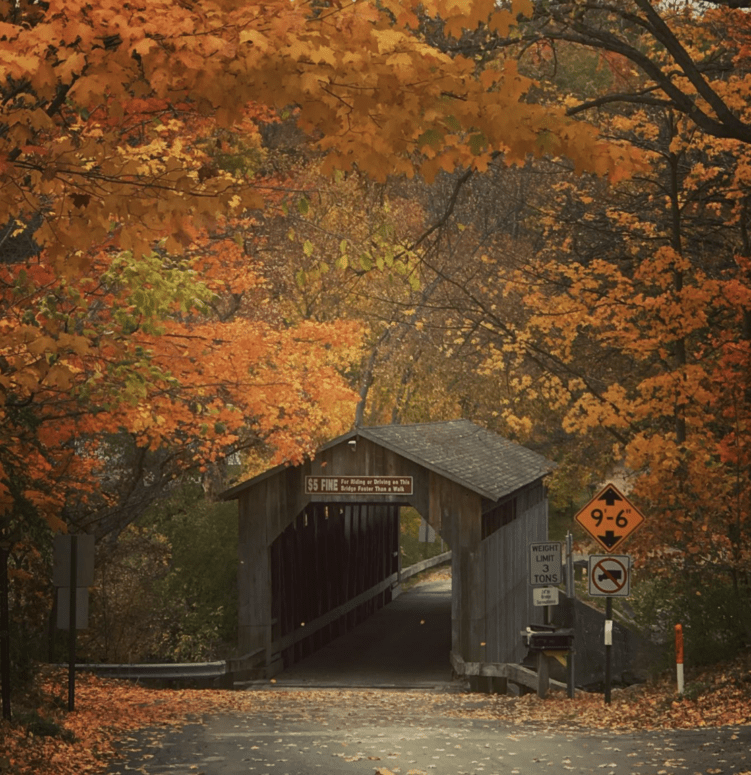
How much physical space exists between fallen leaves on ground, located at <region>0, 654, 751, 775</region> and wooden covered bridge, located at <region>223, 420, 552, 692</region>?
8.52 feet

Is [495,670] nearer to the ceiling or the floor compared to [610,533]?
nearer to the floor

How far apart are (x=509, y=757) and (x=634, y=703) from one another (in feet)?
18.7

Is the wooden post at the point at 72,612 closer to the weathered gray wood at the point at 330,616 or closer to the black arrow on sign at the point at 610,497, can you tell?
the black arrow on sign at the point at 610,497

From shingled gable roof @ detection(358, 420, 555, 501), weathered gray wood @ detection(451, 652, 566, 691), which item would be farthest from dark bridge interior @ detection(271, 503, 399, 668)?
weathered gray wood @ detection(451, 652, 566, 691)

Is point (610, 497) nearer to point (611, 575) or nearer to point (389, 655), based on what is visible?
point (611, 575)

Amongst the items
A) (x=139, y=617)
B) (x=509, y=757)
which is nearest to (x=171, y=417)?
(x=139, y=617)

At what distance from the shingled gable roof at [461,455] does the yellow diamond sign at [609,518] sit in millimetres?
5741

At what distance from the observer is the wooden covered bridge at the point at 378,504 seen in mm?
22094

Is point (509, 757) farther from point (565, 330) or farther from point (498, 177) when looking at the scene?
point (498, 177)

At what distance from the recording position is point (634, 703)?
1509cm

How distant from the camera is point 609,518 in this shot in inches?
621

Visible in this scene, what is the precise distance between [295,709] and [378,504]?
8.89 meters

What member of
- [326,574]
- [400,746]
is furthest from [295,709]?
[326,574]

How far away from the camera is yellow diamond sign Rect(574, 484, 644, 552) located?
15641mm
